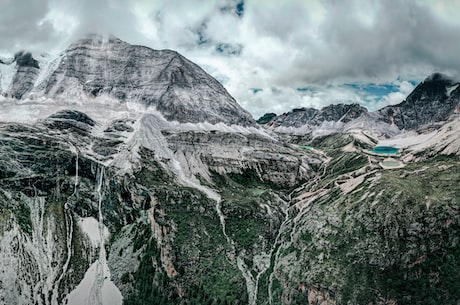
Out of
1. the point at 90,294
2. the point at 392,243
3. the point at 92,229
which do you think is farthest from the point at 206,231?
the point at 392,243

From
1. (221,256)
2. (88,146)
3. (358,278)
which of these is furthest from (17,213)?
(358,278)

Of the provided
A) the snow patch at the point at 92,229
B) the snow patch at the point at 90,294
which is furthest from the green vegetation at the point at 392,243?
the snow patch at the point at 92,229

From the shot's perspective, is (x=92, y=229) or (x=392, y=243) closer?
(x=392, y=243)

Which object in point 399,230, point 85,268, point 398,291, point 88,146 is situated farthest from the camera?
point 88,146

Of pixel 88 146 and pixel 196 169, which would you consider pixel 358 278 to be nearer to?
pixel 196 169

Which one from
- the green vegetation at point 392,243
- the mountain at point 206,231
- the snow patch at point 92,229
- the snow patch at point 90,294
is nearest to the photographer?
the green vegetation at point 392,243

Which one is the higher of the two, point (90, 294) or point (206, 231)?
point (206, 231)

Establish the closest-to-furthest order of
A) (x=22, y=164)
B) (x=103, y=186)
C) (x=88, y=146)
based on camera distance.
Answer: (x=22, y=164) < (x=103, y=186) < (x=88, y=146)

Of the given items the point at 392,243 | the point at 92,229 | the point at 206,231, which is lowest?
the point at 392,243

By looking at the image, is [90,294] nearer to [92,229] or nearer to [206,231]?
[92,229]

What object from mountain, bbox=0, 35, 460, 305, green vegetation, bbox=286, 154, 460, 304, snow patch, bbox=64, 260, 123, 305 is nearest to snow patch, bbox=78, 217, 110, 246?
mountain, bbox=0, 35, 460, 305

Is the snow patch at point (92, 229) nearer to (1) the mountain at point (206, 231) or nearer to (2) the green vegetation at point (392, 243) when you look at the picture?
(1) the mountain at point (206, 231)
